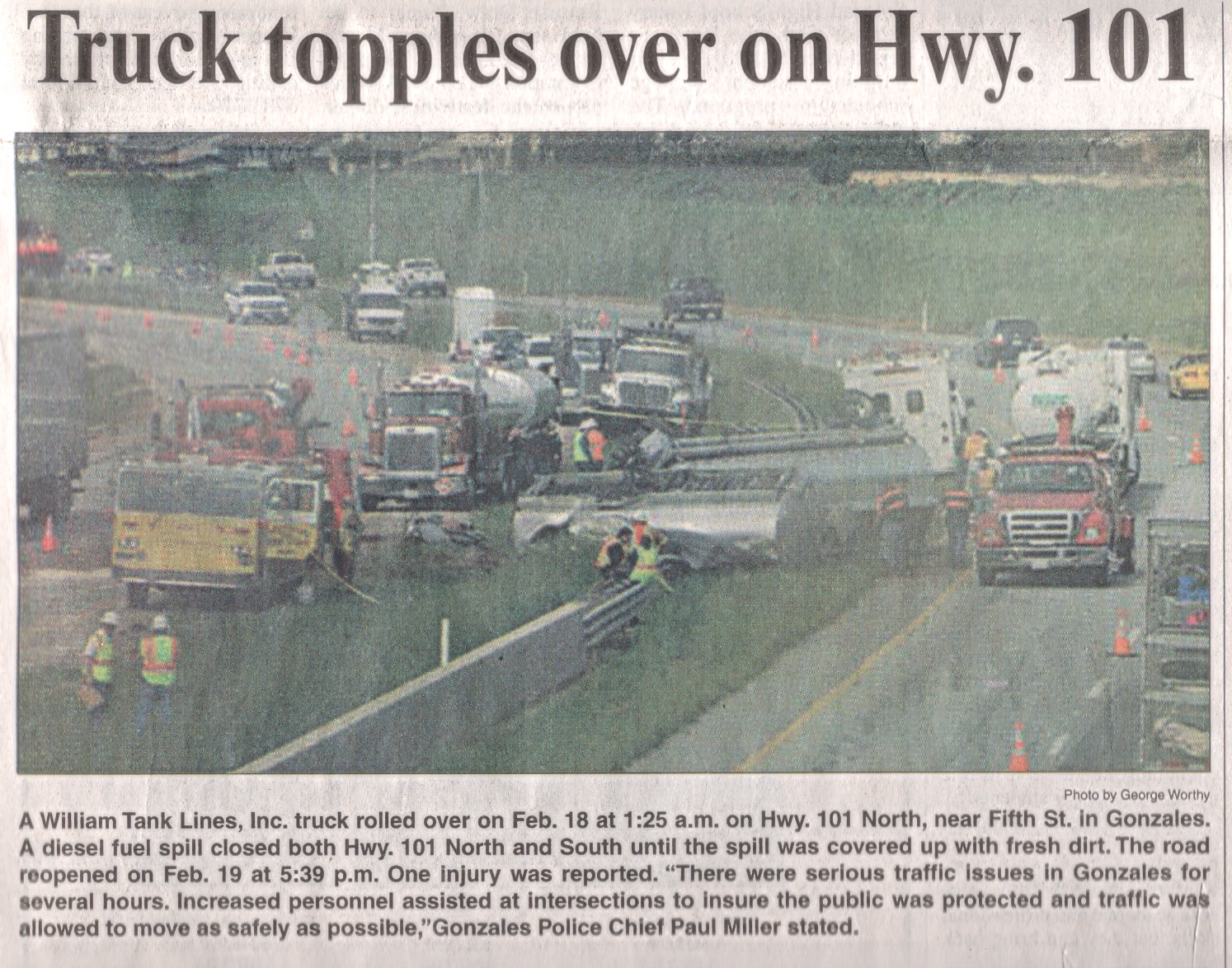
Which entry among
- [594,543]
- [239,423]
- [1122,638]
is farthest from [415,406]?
[1122,638]

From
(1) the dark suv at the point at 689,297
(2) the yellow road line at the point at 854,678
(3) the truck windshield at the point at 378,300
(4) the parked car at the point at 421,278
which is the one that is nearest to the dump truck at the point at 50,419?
(3) the truck windshield at the point at 378,300

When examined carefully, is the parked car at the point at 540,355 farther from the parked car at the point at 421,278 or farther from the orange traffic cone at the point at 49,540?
the orange traffic cone at the point at 49,540

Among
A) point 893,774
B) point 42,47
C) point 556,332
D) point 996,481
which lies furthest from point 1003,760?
point 42,47

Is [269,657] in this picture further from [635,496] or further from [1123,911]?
[1123,911]

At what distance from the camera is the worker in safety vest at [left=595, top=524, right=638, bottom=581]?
462 centimetres

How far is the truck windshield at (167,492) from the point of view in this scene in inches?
179

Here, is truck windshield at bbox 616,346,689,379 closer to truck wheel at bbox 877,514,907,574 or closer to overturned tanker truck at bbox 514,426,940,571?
overturned tanker truck at bbox 514,426,940,571

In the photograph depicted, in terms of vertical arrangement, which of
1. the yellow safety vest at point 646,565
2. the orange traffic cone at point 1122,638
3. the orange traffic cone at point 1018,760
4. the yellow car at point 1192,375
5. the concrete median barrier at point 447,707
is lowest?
the orange traffic cone at point 1018,760

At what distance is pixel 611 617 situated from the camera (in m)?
4.57

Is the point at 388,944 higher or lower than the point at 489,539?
lower

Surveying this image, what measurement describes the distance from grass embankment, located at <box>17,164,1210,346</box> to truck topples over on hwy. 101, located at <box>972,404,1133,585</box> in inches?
11.6

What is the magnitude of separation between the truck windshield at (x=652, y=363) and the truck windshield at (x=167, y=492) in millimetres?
912

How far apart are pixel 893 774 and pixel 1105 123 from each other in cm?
154

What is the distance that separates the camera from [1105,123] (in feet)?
14.8
